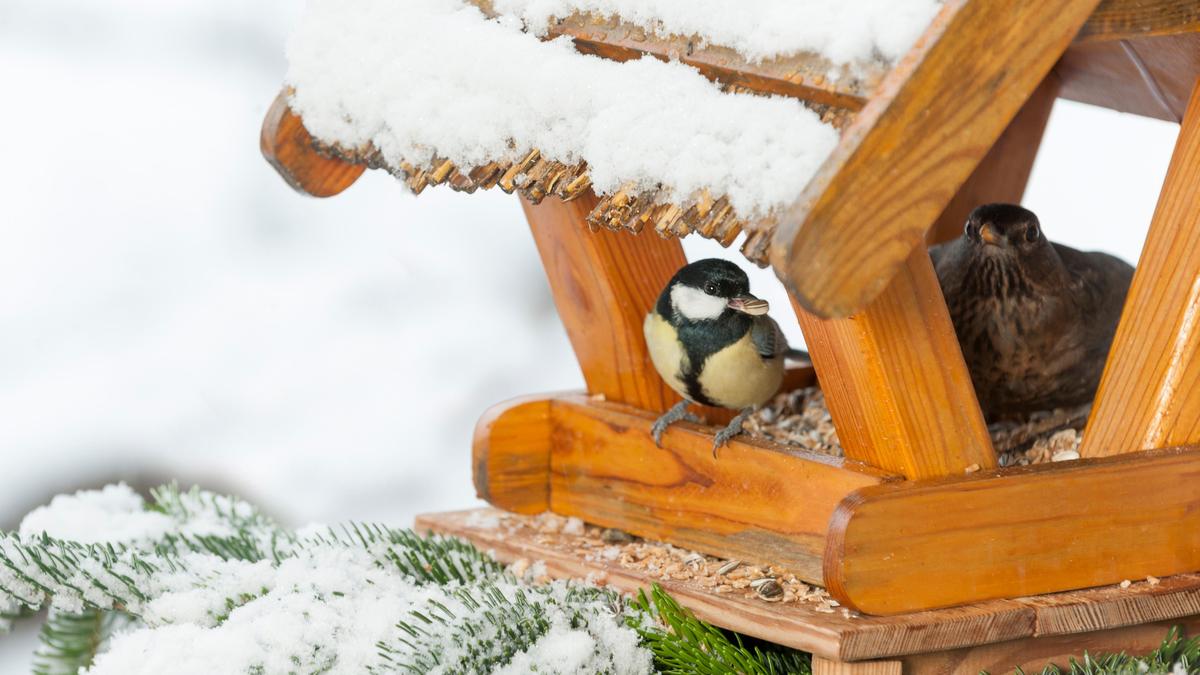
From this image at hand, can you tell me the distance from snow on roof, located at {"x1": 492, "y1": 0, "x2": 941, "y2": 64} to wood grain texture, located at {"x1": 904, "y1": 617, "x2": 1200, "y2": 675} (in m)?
0.80

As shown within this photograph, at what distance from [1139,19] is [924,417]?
0.55 m

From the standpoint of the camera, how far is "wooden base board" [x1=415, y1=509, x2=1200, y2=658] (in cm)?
179

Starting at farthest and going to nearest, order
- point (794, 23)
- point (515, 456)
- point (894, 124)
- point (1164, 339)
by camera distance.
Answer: point (515, 456), point (1164, 339), point (794, 23), point (894, 124)

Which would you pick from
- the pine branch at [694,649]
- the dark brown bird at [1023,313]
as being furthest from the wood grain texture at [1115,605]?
the dark brown bird at [1023,313]

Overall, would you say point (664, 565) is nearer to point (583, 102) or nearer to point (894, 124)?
point (583, 102)

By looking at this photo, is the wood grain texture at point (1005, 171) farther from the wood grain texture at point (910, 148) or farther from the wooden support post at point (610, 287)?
the wood grain texture at point (910, 148)

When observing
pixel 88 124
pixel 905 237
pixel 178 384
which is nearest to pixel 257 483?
pixel 178 384

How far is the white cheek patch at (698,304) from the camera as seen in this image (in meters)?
2.28

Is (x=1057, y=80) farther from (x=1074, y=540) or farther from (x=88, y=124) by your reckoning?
(x=88, y=124)

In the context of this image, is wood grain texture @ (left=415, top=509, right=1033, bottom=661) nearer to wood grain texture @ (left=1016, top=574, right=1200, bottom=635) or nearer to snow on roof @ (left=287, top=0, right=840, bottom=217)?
wood grain texture @ (left=1016, top=574, right=1200, bottom=635)

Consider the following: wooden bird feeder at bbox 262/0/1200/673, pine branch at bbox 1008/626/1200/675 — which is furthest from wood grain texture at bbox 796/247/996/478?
pine branch at bbox 1008/626/1200/675

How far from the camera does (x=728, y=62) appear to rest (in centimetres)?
167

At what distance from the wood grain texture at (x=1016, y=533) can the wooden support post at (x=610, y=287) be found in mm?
750

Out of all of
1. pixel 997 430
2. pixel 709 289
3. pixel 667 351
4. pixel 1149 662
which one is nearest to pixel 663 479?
pixel 667 351
